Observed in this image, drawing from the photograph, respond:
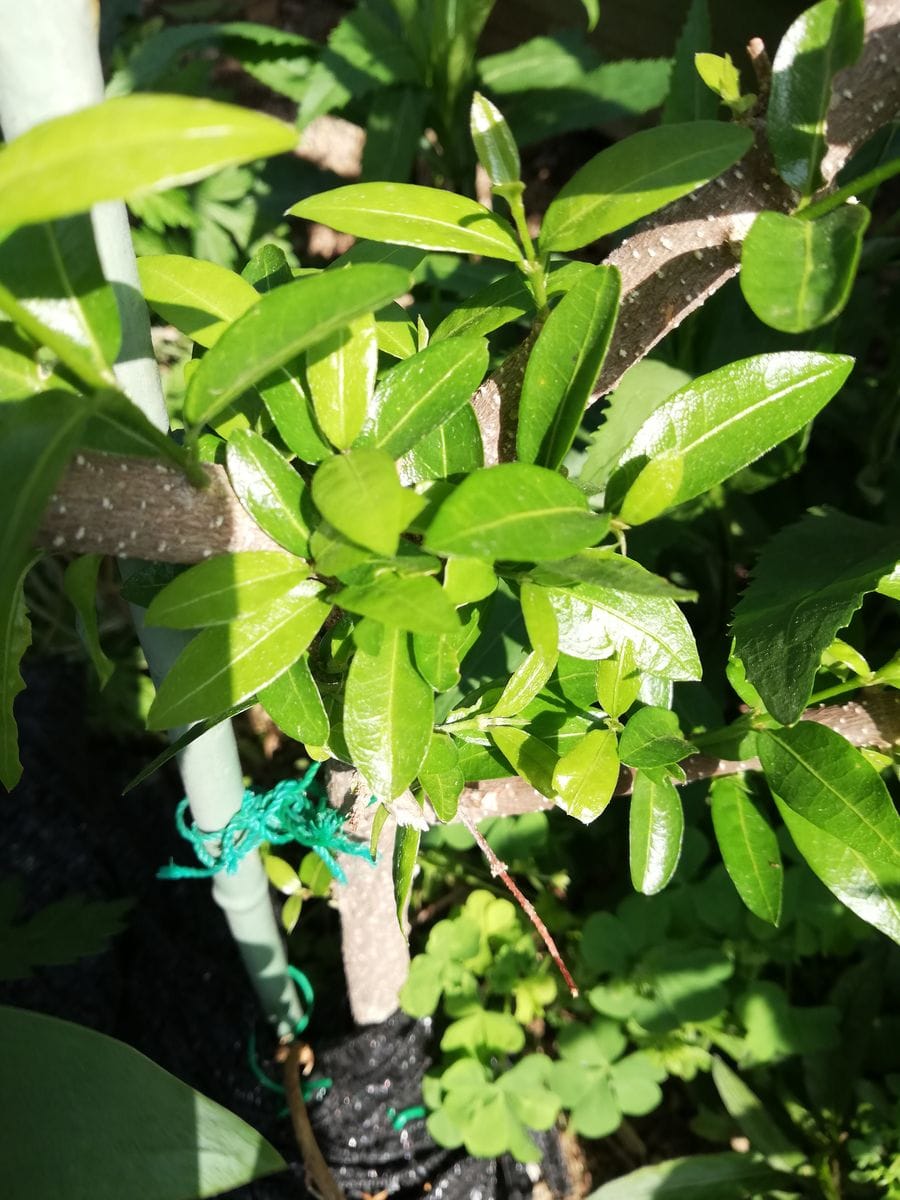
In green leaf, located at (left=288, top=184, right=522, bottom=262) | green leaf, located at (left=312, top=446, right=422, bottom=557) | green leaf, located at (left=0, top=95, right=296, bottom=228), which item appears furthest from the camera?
green leaf, located at (left=288, top=184, right=522, bottom=262)

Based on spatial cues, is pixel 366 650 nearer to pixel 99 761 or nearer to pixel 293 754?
pixel 293 754

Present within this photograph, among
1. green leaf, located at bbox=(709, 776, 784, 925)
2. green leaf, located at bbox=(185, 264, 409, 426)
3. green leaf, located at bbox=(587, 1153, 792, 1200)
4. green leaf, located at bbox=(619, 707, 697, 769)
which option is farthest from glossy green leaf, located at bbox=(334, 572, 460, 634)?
green leaf, located at bbox=(587, 1153, 792, 1200)

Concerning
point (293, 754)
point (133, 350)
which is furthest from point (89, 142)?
point (293, 754)

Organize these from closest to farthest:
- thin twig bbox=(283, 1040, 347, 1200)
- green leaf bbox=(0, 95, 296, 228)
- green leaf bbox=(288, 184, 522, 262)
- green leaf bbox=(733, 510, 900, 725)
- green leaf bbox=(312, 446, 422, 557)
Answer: green leaf bbox=(0, 95, 296, 228) → green leaf bbox=(312, 446, 422, 557) → green leaf bbox=(288, 184, 522, 262) → green leaf bbox=(733, 510, 900, 725) → thin twig bbox=(283, 1040, 347, 1200)

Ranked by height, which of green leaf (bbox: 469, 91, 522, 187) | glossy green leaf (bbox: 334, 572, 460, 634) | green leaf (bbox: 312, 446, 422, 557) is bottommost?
glossy green leaf (bbox: 334, 572, 460, 634)

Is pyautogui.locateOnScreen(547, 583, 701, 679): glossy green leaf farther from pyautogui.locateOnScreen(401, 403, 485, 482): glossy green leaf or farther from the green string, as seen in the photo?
the green string

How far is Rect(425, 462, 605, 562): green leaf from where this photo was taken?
1.32 feet

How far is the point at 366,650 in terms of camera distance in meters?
0.47

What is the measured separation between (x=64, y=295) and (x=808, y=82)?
38 centimetres

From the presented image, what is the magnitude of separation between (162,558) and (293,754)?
123 centimetres

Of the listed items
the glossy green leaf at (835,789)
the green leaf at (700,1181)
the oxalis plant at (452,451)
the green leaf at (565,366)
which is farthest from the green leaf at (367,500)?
the green leaf at (700,1181)

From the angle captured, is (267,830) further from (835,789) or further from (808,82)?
(808,82)

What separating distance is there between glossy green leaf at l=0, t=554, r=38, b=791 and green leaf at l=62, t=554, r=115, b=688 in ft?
0.16

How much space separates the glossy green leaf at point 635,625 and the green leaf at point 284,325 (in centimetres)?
21
